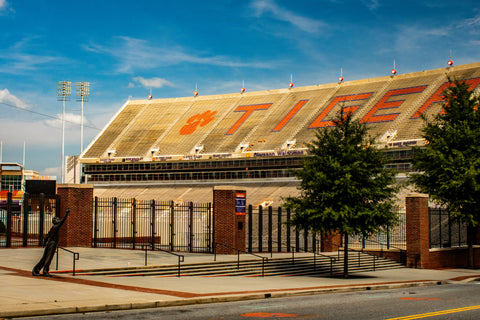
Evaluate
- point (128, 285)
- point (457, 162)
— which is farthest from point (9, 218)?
point (457, 162)

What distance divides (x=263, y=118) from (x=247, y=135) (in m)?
5.40

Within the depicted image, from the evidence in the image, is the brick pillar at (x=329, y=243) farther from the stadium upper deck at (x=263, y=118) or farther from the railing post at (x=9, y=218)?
the stadium upper deck at (x=263, y=118)

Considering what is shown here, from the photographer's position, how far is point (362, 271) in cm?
3062

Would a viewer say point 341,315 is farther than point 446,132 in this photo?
No

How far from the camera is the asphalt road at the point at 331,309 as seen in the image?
1355 centimetres

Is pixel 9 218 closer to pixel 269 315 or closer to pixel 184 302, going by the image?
pixel 184 302

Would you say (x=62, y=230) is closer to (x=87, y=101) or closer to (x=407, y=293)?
(x=407, y=293)

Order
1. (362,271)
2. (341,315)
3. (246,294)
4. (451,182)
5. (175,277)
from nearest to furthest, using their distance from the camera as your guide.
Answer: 1. (341,315)
2. (246,294)
3. (175,277)
4. (362,271)
5. (451,182)

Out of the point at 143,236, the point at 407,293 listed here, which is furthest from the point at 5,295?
the point at 143,236

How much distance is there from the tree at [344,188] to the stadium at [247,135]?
36472 mm

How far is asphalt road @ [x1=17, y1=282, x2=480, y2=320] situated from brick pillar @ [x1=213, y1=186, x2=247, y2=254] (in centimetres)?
1100

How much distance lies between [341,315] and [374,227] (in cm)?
1238

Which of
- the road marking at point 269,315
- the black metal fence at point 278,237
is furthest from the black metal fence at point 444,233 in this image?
the road marking at point 269,315

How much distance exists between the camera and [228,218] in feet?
98.1
